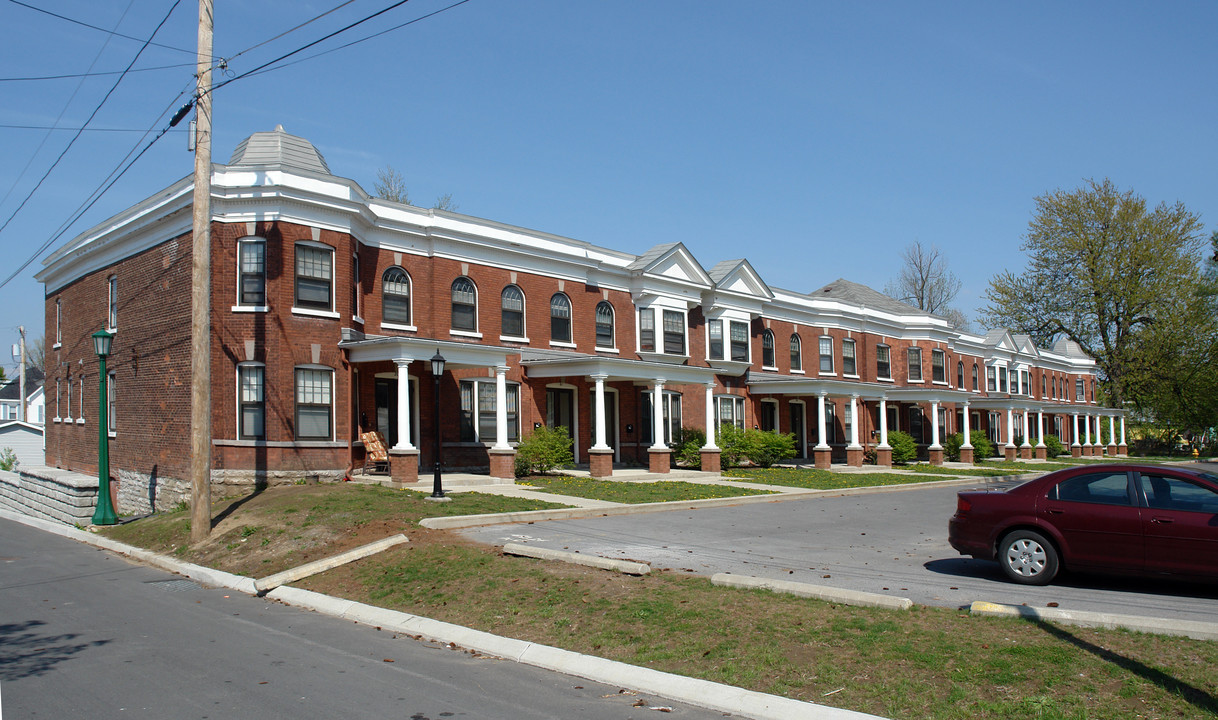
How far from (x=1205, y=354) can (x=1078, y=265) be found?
946 inches

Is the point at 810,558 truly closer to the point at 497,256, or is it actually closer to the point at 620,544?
the point at 620,544

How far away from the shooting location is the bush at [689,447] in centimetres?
3184

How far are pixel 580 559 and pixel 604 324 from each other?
20841 mm

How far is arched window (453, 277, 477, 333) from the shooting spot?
26.6 meters

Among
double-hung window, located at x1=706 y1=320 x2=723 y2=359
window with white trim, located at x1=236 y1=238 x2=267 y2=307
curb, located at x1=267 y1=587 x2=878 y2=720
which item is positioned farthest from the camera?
double-hung window, located at x1=706 y1=320 x2=723 y2=359

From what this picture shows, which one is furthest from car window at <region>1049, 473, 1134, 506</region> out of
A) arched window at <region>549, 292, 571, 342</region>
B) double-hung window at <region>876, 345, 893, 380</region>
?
double-hung window at <region>876, 345, 893, 380</region>

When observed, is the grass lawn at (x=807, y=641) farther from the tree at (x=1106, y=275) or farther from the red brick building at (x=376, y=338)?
the tree at (x=1106, y=275)

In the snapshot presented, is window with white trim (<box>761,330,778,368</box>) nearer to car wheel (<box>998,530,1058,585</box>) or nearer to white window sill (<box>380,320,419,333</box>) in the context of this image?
white window sill (<box>380,320,419,333</box>)

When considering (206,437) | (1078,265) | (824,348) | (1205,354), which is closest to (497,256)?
(206,437)

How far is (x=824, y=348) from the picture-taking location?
4322cm

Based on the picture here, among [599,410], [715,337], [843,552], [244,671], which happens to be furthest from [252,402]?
[715,337]

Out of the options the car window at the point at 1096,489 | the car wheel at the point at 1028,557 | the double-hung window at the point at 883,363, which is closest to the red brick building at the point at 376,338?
the double-hung window at the point at 883,363

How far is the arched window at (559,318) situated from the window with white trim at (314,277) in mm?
8873

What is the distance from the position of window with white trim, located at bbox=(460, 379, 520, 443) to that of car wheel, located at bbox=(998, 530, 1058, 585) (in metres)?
17.7
